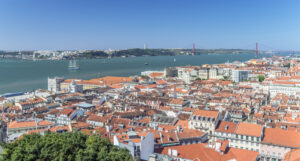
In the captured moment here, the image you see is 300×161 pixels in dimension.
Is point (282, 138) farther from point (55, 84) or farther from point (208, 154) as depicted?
point (55, 84)

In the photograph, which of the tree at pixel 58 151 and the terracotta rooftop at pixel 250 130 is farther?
the terracotta rooftop at pixel 250 130

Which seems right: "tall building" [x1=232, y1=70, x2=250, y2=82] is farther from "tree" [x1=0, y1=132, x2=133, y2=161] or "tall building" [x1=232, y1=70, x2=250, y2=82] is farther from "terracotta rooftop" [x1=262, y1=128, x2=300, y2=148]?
"tree" [x1=0, y1=132, x2=133, y2=161]

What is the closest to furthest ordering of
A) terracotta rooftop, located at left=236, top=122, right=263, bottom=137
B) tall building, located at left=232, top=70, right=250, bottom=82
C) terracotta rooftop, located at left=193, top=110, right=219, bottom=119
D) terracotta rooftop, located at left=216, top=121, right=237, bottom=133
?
terracotta rooftop, located at left=236, top=122, right=263, bottom=137, terracotta rooftop, located at left=216, top=121, right=237, bottom=133, terracotta rooftop, located at left=193, top=110, right=219, bottom=119, tall building, located at left=232, top=70, right=250, bottom=82

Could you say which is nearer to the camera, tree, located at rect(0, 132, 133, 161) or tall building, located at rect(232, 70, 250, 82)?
tree, located at rect(0, 132, 133, 161)

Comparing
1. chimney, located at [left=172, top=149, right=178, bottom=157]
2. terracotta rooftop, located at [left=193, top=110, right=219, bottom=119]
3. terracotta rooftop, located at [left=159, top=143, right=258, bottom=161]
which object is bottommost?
terracotta rooftop, located at [left=159, top=143, right=258, bottom=161]

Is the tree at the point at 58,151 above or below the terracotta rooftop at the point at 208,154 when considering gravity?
above

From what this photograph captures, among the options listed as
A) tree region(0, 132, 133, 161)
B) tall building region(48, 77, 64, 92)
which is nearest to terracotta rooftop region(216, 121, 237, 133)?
tree region(0, 132, 133, 161)

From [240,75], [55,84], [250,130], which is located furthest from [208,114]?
[240,75]

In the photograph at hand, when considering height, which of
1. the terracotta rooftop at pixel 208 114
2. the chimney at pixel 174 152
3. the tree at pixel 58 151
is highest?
the tree at pixel 58 151

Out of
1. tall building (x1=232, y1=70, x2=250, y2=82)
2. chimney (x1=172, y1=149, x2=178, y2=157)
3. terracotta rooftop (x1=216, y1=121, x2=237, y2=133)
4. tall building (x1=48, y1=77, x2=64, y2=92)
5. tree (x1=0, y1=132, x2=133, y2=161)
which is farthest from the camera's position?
tall building (x1=232, y1=70, x2=250, y2=82)

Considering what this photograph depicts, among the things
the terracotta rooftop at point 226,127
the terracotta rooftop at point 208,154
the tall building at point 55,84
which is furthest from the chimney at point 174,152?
the tall building at point 55,84

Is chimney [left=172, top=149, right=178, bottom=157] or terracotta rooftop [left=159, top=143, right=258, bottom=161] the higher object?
chimney [left=172, top=149, right=178, bottom=157]

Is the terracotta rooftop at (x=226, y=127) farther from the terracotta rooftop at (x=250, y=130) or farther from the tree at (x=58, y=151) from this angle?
the tree at (x=58, y=151)
